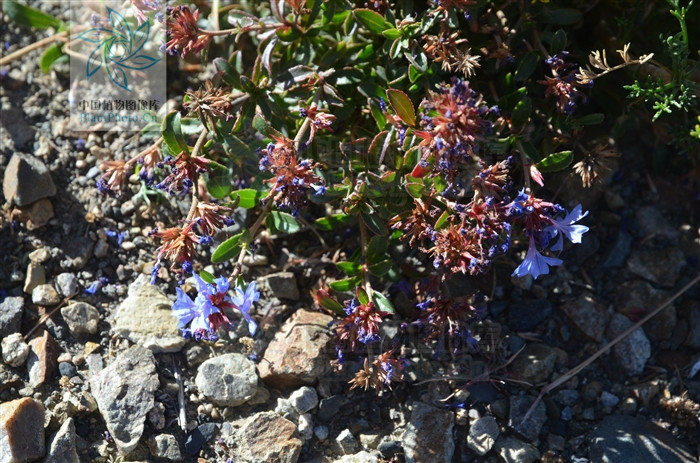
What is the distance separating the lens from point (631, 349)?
4.10 metres

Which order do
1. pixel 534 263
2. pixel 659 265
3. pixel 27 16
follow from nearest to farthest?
pixel 534 263 → pixel 659 265 → pixel 27 16

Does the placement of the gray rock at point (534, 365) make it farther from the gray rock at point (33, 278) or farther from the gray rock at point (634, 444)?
the gray rock at point (33, 278)

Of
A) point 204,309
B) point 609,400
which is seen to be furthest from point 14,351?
point 609,400

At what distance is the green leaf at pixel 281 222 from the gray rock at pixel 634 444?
1883mm

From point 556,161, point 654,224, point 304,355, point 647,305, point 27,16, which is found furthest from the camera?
point 27,16

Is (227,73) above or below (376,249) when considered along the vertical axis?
above

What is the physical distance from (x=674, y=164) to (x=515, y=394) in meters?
1.80

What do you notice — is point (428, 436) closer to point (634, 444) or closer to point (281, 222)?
point (634, 444)

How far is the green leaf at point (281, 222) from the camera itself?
384cm

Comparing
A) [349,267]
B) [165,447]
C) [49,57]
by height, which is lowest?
[165,447]

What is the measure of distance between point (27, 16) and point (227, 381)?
281 cm

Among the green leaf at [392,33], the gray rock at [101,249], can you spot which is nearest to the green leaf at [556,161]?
the green leaf at [392,33]

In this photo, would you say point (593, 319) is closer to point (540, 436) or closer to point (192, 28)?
point (540, 436)

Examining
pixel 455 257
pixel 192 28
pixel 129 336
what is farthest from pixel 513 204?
pixel 129 336
